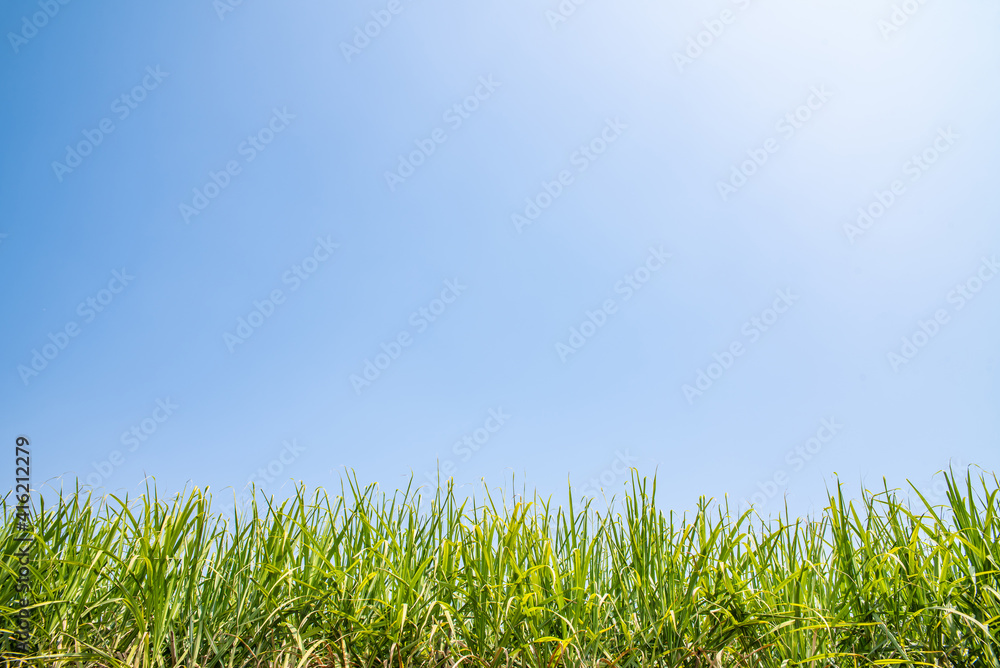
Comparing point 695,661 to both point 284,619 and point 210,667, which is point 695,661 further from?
point 210,667

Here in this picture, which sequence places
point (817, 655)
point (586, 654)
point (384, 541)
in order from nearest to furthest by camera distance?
point (817, 655) → point (586, 654) → point (384, 541)

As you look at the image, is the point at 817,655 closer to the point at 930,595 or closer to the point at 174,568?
the point at 930,595

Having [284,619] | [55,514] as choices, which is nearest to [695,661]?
[284,619]

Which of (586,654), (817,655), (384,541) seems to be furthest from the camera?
(384,541)

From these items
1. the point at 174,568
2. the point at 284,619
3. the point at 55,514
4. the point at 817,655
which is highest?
the point at 55,514

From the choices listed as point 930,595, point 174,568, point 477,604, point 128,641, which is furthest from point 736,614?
point 128,641

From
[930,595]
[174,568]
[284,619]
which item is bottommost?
[930,595]

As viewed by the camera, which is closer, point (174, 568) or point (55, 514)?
point (174, 568)

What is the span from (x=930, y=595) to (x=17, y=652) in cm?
498

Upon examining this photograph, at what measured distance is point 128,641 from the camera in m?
3.56

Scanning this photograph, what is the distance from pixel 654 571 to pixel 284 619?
2121 millimetres

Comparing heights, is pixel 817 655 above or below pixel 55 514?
below

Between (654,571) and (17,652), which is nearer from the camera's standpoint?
(17,652)

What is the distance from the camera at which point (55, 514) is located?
4195 mm
